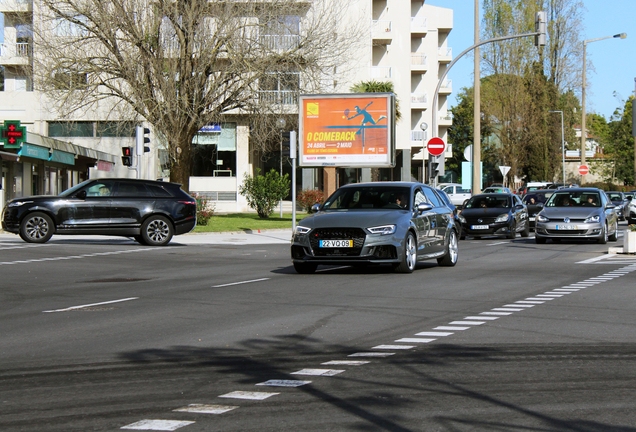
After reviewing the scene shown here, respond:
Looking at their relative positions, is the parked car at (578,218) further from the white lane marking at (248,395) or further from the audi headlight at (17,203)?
the white lane marking at (248,395)

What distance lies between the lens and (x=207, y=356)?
7.18 m

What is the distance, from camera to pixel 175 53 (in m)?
30.6

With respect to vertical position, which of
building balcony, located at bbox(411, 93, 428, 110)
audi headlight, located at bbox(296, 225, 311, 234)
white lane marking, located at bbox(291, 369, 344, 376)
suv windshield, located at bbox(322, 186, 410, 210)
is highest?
building balcony, located at bbox(411, 93, 428, 110)

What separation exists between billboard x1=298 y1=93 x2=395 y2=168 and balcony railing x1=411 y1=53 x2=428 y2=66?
127ft

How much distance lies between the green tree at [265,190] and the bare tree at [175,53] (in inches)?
294

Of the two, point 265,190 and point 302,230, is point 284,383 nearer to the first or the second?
point 302,230

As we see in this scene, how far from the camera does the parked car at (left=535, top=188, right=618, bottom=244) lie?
945 inches

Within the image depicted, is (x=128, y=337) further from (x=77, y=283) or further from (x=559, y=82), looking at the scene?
(x=559, y=82)

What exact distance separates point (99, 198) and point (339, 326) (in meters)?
15.6

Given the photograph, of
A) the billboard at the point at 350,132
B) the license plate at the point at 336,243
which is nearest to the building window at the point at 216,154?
the billboard at the point at 350,132

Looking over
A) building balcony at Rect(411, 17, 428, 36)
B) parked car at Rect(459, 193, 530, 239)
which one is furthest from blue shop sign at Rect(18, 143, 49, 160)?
building balcony at Rect(411, 17, 428, 36)

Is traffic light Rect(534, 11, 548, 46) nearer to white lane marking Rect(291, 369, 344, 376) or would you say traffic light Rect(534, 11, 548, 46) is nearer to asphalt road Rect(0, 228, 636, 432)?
asphalt road Rect(0, 228, 636, 432)

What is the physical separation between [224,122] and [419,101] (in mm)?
39632

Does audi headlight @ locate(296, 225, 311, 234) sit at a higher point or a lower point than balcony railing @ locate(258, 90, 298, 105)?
lower
